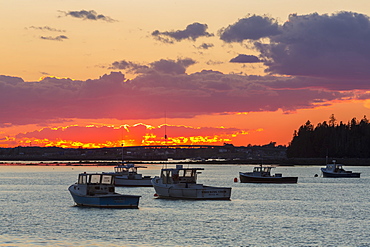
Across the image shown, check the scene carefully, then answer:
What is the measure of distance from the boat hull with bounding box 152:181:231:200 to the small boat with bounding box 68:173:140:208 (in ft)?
39.7

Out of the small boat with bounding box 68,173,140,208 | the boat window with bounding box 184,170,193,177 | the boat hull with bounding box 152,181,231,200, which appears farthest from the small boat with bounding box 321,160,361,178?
the small boat with bounding box 68,173,140,208

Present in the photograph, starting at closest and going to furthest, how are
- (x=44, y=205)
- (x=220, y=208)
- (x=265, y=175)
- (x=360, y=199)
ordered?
(x=220, y=208) → (x=44, y=205) → (x=360, y=199) → (x=265, y=175)

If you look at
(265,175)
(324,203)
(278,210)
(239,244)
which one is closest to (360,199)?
(324,203)

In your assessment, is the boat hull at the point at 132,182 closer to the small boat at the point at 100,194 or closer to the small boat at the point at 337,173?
the small boat at the point at 100,194

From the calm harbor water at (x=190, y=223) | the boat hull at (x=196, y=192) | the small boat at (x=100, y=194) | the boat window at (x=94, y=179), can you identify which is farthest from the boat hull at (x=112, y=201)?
the boat hull at (x=196, y=192)

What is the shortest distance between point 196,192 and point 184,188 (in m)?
1.67

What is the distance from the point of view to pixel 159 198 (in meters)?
89.1

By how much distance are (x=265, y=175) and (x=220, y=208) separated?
60.8 meters

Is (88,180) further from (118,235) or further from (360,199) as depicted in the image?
(360,199)

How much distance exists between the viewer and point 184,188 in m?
83.9

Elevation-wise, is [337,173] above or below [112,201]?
above

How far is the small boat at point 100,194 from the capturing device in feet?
233

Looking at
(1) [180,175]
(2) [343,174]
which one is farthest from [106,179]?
(2) [343,174]

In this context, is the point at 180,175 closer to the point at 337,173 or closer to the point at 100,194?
the point at 100,194
